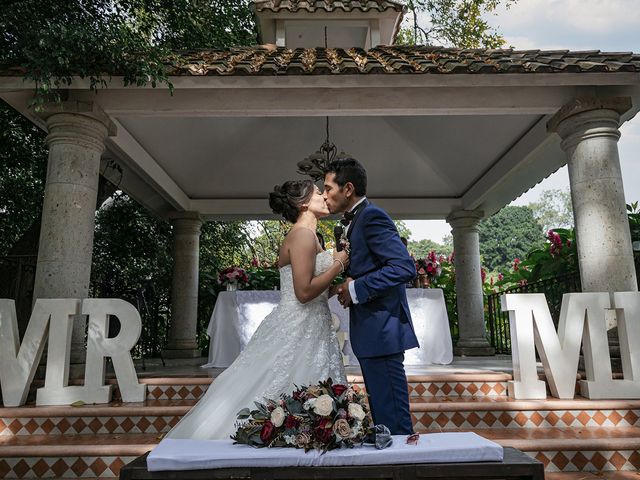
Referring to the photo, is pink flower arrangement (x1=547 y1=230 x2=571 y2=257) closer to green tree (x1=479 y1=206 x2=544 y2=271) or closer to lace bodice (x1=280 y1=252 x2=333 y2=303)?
lace bodice (x1=280 y1=252 x2=333 y2=303)

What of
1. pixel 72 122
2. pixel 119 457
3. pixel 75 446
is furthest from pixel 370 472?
pixel 72 122

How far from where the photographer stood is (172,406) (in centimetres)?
471

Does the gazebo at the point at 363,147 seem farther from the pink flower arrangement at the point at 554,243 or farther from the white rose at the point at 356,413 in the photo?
the white rose at the point at 356,413

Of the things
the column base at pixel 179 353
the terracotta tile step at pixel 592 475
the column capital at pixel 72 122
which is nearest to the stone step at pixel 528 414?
the terracotta tile step at pixel 592 475

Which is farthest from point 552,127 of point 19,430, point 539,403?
point 19,430

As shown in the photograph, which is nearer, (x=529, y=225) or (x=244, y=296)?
(x=244, y=296)

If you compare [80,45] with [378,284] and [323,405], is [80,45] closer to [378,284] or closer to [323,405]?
[378,284]

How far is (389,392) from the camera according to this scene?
2496 millimetres

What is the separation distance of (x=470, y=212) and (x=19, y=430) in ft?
28.9

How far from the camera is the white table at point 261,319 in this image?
7180mm

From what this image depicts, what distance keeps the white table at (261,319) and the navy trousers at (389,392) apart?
4.62m

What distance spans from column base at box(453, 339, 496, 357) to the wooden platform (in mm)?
8222

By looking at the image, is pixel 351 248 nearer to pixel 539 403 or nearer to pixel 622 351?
pixel 539 403

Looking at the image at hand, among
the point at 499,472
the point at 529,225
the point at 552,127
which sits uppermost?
the point at 529,225
